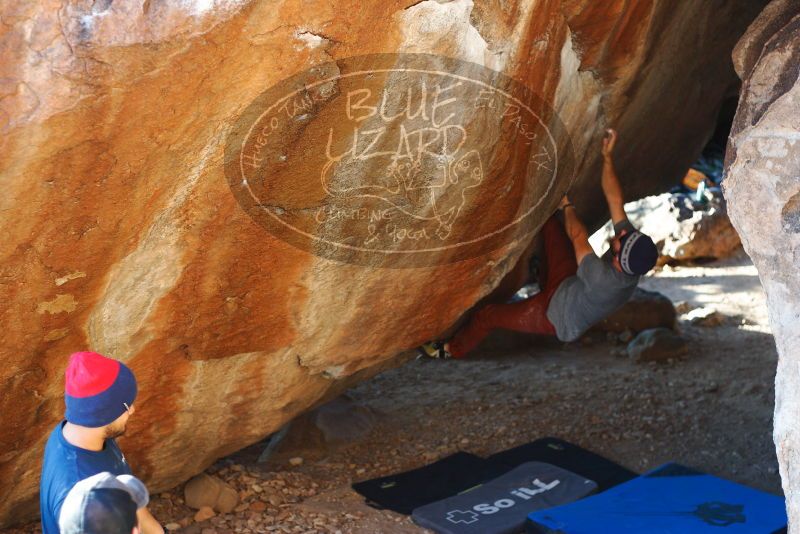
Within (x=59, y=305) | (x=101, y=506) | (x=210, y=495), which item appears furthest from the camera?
(x=210, y=495)

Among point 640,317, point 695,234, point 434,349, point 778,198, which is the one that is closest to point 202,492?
point 434,349

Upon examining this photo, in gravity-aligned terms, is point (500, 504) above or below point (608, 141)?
below

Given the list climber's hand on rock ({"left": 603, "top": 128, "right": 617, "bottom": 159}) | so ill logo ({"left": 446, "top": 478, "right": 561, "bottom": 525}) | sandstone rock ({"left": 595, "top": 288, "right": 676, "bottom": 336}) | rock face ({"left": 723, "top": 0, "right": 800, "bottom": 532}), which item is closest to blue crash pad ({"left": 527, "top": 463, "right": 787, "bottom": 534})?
so ill logo ({"left": 446, "top": 478, "right": 561, "bottom": 525})

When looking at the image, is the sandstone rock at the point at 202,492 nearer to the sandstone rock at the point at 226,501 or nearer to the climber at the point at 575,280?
the sandstone rock at the point at 226,501

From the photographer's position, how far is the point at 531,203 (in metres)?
3.65

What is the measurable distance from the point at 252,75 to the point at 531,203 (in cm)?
158

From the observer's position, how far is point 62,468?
191cm

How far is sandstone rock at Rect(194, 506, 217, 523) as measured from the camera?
3.58 meters

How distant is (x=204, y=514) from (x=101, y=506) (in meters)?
1.98

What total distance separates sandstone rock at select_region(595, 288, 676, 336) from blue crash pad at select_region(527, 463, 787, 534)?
2.50 m

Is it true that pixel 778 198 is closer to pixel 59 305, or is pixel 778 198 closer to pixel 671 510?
pixel 671 510

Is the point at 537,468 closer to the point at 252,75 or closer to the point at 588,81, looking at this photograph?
the point at 588,81

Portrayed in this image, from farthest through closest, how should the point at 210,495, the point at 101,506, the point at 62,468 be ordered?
→ the point at 210,495 → the point at 62,468 → the point at 101,506

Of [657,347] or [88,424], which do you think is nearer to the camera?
[88,424]
